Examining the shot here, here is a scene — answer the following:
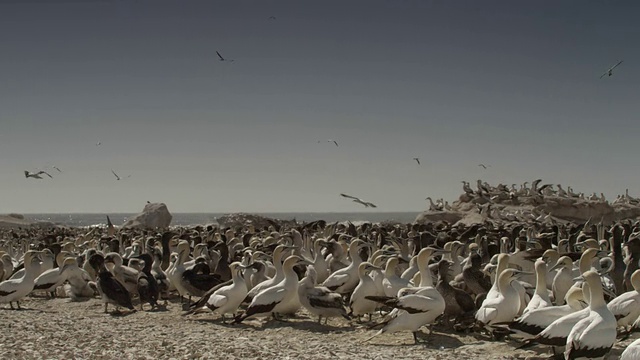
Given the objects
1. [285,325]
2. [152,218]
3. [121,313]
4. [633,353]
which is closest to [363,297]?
[285,325]

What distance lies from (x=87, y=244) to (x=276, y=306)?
17701mm

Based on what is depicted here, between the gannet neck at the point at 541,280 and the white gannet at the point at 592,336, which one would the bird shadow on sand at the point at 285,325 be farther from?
the white gannet at the point at 592,336

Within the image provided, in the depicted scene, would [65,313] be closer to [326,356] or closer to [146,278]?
[146,278]

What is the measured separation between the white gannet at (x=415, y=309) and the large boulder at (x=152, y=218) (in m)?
43.5

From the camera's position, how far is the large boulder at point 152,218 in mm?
53656

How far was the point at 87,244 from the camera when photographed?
28781 mm

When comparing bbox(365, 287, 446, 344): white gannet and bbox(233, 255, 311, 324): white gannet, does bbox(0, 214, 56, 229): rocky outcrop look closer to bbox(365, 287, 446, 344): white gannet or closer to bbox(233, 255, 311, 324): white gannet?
bbox(233, 255, 311, 324): white gannet

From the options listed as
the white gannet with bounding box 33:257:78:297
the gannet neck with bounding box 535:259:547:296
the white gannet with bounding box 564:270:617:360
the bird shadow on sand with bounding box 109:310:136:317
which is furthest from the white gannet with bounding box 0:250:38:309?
the white gannet with bounding box 564:270:617:360

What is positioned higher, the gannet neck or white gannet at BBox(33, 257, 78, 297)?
the gannet neck

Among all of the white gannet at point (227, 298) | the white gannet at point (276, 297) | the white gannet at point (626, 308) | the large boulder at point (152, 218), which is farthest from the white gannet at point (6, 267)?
the large boulder at point (152, 218)

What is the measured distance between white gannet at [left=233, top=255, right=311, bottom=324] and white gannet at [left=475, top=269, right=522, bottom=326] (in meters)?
4.03

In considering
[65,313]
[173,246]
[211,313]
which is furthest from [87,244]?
[211,313]

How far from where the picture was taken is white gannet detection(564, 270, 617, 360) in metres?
8.58

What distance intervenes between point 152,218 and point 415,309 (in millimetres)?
45869
